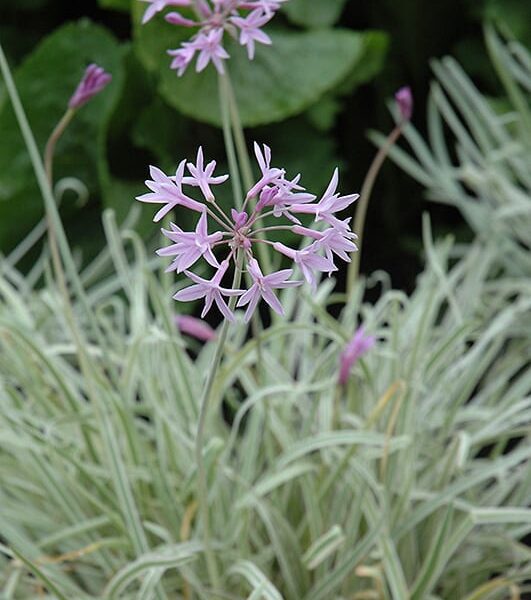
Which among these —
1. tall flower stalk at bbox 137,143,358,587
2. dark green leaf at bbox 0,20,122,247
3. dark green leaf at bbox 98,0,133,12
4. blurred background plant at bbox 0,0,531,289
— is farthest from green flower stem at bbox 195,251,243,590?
dark green leaf at bbox 98,0,133,12

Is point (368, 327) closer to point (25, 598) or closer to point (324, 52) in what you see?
point (25, 598)

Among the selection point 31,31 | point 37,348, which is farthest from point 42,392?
point 31,31

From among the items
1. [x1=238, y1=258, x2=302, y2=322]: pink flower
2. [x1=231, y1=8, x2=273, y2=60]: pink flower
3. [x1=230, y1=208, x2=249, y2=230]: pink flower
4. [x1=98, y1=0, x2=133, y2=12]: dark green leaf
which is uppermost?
[x1=231, y1=8, x2=273, y2=60]: pink flower

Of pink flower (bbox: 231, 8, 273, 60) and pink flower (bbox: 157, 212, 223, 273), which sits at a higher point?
pink flower (bbox: 231, 8, 273, 60)

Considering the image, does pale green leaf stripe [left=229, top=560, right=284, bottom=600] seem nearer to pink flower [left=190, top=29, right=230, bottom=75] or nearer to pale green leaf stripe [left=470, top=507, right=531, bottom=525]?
pale green leaf stripe [left=470, top=507, right=531, bottom=525]

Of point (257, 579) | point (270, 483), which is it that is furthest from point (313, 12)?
point (257, 579)

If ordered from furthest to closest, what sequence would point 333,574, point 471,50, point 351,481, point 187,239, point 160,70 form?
point 471,50, point 160,70, point 351,481, point 333,574, point 187,239

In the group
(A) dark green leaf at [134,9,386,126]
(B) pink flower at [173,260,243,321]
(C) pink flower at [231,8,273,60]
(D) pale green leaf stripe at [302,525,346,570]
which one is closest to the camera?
(B) pink flower at [173,260,243,321]
